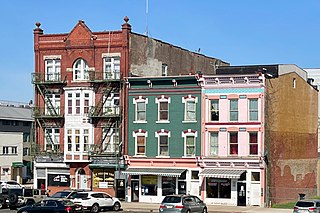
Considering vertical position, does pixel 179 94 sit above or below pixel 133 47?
below

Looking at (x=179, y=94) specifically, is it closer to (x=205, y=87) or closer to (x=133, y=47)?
(x=205, y=87)

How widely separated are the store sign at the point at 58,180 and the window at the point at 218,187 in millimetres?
14408

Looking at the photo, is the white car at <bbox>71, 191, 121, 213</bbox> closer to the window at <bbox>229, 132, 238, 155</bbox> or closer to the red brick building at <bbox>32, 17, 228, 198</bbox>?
the red brick building at <bbox>32, 17, 228, 198</bbox>

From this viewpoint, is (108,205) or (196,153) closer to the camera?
(108,205)

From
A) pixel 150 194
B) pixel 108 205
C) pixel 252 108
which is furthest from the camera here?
pixel 150 194

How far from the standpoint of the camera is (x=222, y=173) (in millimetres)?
56812

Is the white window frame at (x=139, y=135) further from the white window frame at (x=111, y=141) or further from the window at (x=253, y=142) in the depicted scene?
the window at (x=253, y=142)

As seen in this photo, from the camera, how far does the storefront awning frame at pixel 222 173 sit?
56.0 meters

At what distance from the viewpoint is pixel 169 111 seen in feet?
197

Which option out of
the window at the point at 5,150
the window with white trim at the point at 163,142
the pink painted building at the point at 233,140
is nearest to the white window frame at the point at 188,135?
the pink painted building at the point at 233,140

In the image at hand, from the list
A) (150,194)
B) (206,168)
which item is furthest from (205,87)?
(150,194)

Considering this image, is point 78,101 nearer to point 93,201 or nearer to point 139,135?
point 139,135

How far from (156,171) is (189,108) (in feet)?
20.6

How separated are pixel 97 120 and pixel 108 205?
13.0 metres
